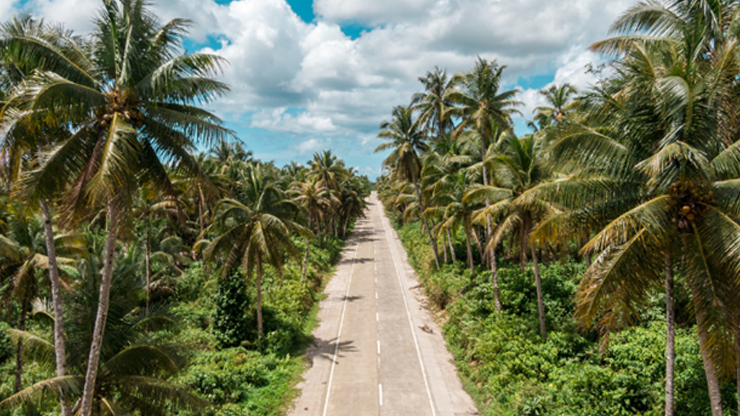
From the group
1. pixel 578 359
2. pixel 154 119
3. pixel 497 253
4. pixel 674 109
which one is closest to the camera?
pixel 674 109

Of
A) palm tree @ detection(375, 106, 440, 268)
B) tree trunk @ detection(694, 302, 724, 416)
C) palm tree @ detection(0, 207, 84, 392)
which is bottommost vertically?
tree trunk @ detection(694, 302, 724, 416)

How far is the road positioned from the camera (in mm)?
14703

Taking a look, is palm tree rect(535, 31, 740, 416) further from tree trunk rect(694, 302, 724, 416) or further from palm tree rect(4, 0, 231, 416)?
palm tree rect(4, 0, 231, 416)

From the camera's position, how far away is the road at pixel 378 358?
14703mm

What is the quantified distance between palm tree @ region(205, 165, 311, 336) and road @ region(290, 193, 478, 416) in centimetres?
541

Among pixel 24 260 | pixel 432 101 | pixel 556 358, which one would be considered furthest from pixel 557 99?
pixel 24 260

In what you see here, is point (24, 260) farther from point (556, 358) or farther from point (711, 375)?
point (711, 375)

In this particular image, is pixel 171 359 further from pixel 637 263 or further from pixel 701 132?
pixel 701 132

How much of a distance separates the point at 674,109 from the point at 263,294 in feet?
75.7

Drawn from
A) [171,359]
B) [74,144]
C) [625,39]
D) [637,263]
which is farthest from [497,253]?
[74,144]

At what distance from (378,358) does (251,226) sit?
8703 mm

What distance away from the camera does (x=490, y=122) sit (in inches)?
983

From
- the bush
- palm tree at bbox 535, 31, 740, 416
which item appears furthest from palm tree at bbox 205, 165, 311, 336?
palm tree at bbox 535, 31, 740, 416

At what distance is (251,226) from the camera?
18.4m
